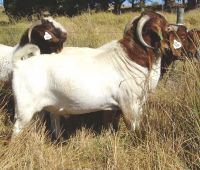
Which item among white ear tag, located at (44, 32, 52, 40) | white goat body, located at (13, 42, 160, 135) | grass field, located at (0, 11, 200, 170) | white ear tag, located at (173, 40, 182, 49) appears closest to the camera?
grass field, located at (0, 11, 200, 170)

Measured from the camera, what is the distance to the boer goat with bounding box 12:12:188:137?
6.04 m

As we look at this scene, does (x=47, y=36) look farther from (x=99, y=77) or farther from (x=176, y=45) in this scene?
(x=176, y=45)

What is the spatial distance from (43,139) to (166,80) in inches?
59.5

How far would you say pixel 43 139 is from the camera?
625 cm

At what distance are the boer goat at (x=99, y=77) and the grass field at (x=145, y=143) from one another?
0.61ft

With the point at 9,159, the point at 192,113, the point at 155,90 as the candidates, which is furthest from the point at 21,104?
the point at 192,113

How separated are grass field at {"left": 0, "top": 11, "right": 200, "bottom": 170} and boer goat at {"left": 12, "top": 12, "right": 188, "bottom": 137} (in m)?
0.19

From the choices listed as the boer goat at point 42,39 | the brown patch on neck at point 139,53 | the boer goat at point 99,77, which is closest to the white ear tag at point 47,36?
the boer goat at point 42,39

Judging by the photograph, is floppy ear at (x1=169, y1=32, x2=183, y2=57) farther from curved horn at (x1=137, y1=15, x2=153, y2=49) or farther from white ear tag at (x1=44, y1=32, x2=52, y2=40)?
white ear tag at (x1=44, y1=32, x2=52, y2=40)

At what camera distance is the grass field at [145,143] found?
5.46 meters

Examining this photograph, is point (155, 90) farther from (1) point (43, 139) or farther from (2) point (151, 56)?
(1) point (43, 139)

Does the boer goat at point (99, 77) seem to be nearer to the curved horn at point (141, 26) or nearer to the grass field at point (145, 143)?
the curved horn at point (141, 26)

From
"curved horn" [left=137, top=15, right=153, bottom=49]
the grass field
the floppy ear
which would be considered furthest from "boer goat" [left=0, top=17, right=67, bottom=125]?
the floppy ear

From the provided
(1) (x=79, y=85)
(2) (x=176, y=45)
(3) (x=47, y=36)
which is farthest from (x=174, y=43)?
(3) (x=47, y=36)
